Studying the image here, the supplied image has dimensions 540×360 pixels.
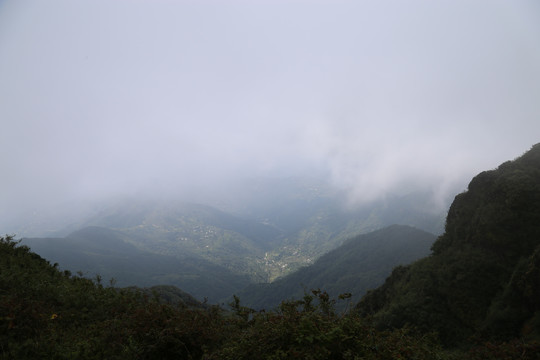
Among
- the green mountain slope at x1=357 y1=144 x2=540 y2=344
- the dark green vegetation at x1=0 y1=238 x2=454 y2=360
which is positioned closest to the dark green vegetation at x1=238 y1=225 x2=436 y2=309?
the green mountain slope at x1=357 y1=144 x2=540 y2=344

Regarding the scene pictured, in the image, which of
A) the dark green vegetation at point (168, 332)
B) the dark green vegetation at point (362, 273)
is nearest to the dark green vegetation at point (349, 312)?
the dark green vegetation at point (168, 332)

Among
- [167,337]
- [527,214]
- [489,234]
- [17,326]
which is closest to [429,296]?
[489,234]

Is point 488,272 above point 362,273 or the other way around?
above

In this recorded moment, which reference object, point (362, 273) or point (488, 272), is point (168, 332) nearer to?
point (488, 272)

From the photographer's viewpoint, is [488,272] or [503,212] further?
[503,212]

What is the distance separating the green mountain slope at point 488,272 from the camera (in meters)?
18.1

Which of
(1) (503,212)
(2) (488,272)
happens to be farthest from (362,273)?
(1) (503,212)

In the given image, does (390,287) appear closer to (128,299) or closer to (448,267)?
(448,267)

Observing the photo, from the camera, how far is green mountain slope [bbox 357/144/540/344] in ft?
59.4

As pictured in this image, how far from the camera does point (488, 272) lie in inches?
857

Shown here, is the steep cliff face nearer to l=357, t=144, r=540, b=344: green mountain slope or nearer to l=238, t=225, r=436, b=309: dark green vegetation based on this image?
l=357, t=144, r=540, b=344: green mountain slope

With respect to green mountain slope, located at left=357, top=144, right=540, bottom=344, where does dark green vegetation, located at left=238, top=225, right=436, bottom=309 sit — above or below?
below

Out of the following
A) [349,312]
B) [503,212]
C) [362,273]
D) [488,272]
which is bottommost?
[362,273]

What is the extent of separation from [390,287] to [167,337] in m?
29.9
